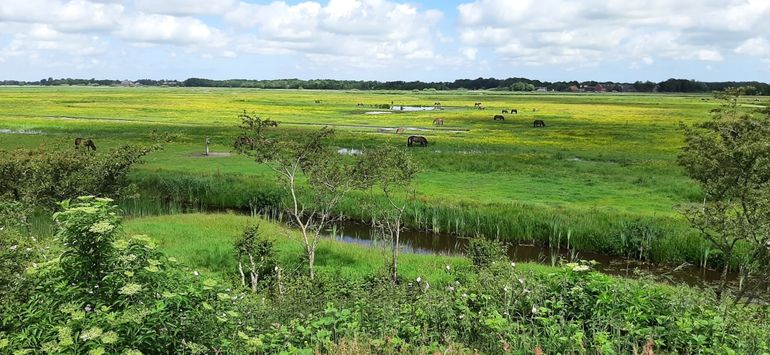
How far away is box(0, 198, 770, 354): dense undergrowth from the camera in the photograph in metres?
4.88

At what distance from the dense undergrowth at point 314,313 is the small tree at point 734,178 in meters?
2.14

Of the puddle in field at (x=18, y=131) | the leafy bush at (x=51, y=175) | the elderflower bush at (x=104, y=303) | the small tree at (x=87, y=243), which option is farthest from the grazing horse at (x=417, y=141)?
the small tree at (x=87, y=243)

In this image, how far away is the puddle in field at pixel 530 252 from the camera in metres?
17.1

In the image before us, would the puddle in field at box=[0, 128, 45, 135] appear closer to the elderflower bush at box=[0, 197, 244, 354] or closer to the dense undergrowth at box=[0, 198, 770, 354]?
the dense undergrowth at box=[0, 198, 770, 354]

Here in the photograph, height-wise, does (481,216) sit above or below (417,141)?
below

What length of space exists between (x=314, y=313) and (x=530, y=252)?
44.9 feet

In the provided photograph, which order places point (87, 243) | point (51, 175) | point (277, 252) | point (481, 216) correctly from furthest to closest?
point (481, 216) < point (51, 175) < point (277, 252) < point (87, 243)

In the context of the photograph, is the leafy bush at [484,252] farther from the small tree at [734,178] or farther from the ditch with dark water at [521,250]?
the small tree at [734,178]

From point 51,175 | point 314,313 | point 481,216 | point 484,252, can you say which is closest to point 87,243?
point 314,313

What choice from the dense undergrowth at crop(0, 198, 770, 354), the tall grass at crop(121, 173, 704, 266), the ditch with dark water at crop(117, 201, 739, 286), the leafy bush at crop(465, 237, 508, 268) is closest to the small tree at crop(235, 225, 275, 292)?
the dense undergrowth at crop(0, 198, 770, 354)

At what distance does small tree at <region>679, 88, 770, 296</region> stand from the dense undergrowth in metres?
2.14

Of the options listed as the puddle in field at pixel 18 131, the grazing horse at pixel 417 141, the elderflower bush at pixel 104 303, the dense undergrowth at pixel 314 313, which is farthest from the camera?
the puddle in field at pixel 18 131

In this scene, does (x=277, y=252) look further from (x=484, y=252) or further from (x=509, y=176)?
(x=509, y=176)

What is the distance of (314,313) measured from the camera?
306 inches
